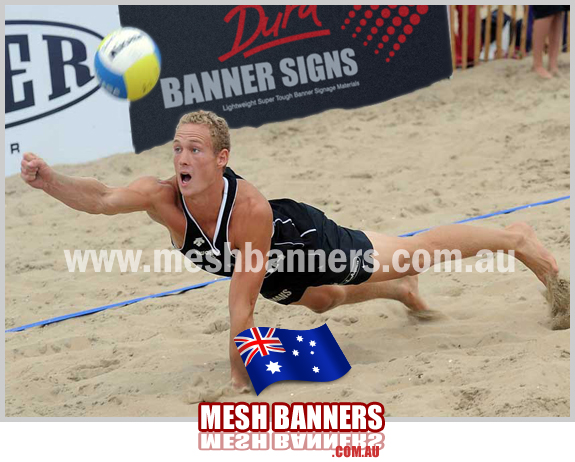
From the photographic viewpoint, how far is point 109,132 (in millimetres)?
7570

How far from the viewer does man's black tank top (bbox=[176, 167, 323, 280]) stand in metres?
3.87

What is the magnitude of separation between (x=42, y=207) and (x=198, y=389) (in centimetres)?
352

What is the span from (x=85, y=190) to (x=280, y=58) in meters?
4.70

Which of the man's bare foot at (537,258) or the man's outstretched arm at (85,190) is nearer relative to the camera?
the man's outstretched arm at (85,190)

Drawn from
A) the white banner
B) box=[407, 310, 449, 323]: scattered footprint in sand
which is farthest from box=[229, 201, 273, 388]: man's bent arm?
the white banner

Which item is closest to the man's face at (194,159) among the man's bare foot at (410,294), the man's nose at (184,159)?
the man's nose at (184,159)

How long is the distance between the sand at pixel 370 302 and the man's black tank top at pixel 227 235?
60cm

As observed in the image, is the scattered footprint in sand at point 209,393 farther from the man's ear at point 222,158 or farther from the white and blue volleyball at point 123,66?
the white and blue volleyball at point 123,66

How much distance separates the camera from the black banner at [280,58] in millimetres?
7688

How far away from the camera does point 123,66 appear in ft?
15.2

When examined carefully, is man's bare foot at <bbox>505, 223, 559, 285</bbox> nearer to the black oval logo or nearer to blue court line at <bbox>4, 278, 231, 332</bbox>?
blue court line at <bbox>4, 278, 231, 332</bbox>

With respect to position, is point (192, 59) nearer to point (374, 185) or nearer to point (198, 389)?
point (374, 185)

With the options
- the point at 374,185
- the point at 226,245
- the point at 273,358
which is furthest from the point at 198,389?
the point at 374,185

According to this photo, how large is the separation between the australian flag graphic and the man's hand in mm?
1112
